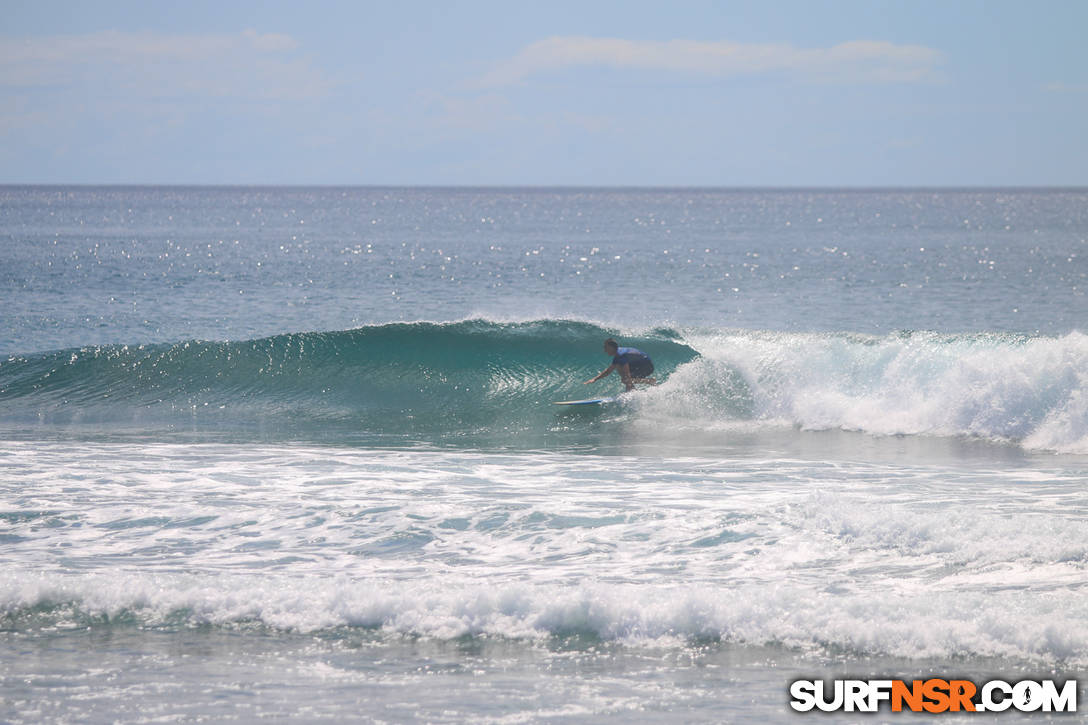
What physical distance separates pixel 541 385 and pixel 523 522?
10313 millimetres

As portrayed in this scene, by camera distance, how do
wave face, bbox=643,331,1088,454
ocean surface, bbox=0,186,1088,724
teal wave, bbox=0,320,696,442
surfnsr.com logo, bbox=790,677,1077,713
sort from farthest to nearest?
1. teal wave, bbox=0,320,696,442
2. wave face, bbox=643,331,1088,454
3. ocean surface, bbox=0,186,1088,724
4. surfnsr.com logo, bbox=790,677,1077,713

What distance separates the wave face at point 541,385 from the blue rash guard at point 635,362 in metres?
0.53

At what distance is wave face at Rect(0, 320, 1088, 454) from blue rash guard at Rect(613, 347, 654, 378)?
53 cm

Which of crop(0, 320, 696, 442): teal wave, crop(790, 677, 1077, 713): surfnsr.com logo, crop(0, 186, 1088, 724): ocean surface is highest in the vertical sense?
crop(0, 320, 696, 442): teal wave

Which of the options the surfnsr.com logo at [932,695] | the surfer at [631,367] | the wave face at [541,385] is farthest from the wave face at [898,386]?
the surfnsr.com logo at [932,695]

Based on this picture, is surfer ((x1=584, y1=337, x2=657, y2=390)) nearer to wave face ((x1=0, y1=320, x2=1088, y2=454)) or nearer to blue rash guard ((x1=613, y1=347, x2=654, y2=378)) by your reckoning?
blue rash guard ((x1=613, y1=347, x2=654, y2=378))

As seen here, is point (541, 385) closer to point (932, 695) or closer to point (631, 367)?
point (631, 367)

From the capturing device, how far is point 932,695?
6.05 m

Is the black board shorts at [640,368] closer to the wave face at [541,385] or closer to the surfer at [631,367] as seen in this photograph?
the surfer at [631,367]

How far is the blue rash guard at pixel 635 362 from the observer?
1769cm

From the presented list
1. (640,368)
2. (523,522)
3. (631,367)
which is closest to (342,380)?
(631,367)

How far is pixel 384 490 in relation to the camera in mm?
10867

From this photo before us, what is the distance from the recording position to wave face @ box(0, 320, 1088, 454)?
15523mm

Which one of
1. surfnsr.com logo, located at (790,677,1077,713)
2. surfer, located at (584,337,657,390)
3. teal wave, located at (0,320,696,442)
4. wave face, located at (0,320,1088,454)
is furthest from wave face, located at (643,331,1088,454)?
surfnsr.com logo, located at (790,677,1077,713)
